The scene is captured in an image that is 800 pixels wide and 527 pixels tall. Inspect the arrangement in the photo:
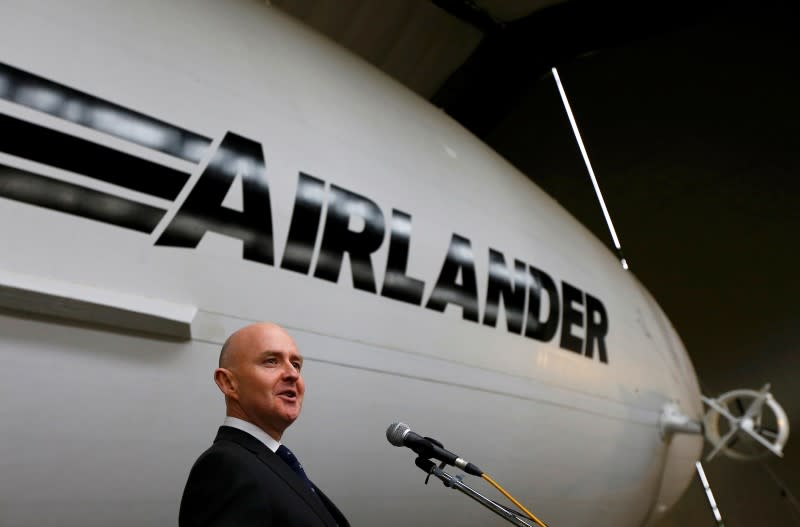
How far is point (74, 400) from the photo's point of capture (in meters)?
1.62

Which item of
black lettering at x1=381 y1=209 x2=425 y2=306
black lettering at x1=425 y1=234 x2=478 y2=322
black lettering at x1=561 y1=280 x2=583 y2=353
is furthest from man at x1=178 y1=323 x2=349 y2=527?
black lettering at x1=561 y1=280 x2=583 y2=353

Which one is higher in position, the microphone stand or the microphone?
the microphone

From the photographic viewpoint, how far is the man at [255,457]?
1.07 metres

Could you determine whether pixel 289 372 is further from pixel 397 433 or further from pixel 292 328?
pixel 292 328

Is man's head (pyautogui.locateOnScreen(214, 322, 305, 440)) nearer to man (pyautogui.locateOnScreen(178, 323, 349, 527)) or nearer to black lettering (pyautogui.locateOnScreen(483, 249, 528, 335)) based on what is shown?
man (pyautogui.locateOnScreen(178, 323, 349, 527))

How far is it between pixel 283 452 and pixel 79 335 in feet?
2.11

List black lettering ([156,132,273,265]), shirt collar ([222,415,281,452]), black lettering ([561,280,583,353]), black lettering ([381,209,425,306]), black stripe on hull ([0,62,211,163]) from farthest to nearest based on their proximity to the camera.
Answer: black lettering ([561,280,583,353]) < black lettering ([381,209,425,306]) < black lettering ([156,132,273,265]) < black stripe on hull ([0,62,211,163]) < shirt collar ([222,415,281,452])

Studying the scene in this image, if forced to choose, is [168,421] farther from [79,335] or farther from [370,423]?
[370,423]

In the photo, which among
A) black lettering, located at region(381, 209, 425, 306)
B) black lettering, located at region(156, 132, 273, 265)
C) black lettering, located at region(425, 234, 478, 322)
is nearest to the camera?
black lettering, located at region(156, 132, 273, 265)

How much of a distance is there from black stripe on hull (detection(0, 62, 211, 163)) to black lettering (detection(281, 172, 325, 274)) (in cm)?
29

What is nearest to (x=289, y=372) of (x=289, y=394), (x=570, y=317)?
(x=289, y=394)

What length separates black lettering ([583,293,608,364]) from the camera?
3.15 meters

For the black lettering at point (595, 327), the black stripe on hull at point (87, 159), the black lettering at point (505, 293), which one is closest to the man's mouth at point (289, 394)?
the black stripe on hull at point (87, 159)

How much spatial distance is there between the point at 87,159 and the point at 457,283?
1.27m
